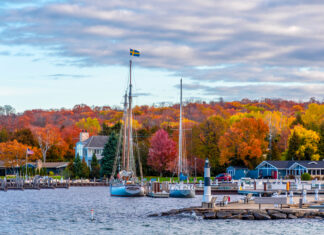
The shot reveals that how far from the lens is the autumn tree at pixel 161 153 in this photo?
109625mm

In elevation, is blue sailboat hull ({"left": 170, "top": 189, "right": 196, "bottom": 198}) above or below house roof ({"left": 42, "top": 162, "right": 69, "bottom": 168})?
below

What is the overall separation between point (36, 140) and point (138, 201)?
3053 inches

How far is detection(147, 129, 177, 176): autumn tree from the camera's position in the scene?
4316 inches

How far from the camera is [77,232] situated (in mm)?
39875

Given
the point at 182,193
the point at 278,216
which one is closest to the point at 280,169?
the point at 182,193

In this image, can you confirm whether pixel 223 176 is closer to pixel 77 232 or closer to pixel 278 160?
pixel 278 160

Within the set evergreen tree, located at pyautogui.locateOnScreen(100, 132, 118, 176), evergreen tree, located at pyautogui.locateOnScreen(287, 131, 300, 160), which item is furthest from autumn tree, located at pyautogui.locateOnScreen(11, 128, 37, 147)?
evergreen tree, located at pyautogui.locateOnScreen(287, 131, 300, 160)

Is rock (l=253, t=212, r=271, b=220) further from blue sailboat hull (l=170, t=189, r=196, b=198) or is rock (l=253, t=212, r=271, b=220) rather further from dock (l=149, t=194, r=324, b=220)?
blue sailboat hull (l=170, t=189, r=196, b=198)

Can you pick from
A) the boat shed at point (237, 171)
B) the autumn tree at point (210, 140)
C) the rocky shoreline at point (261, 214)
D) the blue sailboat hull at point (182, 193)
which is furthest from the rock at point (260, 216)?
the autumn tree at point (210, 140)

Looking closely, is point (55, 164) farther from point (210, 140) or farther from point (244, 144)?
point (244, 144)

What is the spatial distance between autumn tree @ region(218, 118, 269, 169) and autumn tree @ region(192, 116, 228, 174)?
2.67 meters

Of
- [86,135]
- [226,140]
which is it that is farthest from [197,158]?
[86,135]

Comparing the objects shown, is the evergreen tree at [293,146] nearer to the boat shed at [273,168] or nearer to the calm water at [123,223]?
the boat shed at [273,168]

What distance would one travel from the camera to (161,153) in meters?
110
